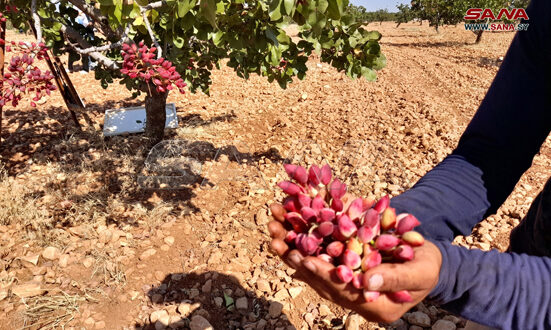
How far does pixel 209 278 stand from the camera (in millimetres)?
2980

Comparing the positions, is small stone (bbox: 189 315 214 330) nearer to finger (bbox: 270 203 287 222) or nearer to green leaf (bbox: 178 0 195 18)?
finger (bbox: 270 203 287 222)

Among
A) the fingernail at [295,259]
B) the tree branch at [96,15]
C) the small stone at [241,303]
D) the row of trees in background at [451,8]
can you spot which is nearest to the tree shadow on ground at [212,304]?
the small stone at [241,303]

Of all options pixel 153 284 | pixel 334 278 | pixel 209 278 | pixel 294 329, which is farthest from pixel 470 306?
pixel 153 284

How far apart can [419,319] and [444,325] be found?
0.17 meters

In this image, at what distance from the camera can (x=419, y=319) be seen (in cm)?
256

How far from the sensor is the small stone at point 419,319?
2549 millimetres

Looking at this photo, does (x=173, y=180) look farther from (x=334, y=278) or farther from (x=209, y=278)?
(x=334, y=278)

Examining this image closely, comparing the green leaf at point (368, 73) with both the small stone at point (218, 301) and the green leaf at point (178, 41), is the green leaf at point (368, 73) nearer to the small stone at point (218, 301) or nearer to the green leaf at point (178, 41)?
the green leaf at point (178, 41)

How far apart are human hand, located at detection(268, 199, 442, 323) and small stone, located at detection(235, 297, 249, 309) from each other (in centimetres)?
193

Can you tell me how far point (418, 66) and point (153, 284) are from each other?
1148cm

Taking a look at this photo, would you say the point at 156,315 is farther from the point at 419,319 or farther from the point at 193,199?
the point at 419,319

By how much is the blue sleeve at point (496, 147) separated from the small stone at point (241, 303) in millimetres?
1888

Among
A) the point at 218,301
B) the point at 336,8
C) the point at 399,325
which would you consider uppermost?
the point at 336,8

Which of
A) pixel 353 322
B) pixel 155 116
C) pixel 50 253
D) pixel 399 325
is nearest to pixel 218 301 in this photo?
pixel 353 322
